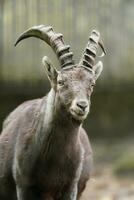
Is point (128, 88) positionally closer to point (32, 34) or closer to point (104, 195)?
point (104, 195)

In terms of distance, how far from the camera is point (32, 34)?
12.7m

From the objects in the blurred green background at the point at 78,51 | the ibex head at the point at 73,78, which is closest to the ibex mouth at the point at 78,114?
the ibex head at the point at 73,78

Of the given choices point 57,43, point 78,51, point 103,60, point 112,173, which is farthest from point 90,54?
point 103,60

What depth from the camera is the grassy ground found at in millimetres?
18234

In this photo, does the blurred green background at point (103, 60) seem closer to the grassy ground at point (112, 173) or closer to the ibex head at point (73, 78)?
the grassy ground at point (112, 173)

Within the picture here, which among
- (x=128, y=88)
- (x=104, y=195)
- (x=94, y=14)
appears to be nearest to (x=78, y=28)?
(x=94, y=14)

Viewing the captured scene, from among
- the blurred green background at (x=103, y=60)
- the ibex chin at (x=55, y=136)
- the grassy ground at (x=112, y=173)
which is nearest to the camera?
the ibex chin at (x=55, y=136)

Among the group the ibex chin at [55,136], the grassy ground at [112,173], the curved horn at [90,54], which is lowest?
the grassy ground at [112,173]

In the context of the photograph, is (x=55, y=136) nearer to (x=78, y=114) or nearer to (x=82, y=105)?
(x=78, y=114)

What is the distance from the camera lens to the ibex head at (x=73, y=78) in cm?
1110

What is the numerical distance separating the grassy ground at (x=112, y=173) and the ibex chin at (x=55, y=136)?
4.59m

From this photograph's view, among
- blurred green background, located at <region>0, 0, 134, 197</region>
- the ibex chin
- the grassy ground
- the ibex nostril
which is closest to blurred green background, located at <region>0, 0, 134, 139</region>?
blurred green background, located at <region>0, 0, 134, 197</region>

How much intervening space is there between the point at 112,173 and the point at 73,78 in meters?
9.34

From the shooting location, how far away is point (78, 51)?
20.9 meters
